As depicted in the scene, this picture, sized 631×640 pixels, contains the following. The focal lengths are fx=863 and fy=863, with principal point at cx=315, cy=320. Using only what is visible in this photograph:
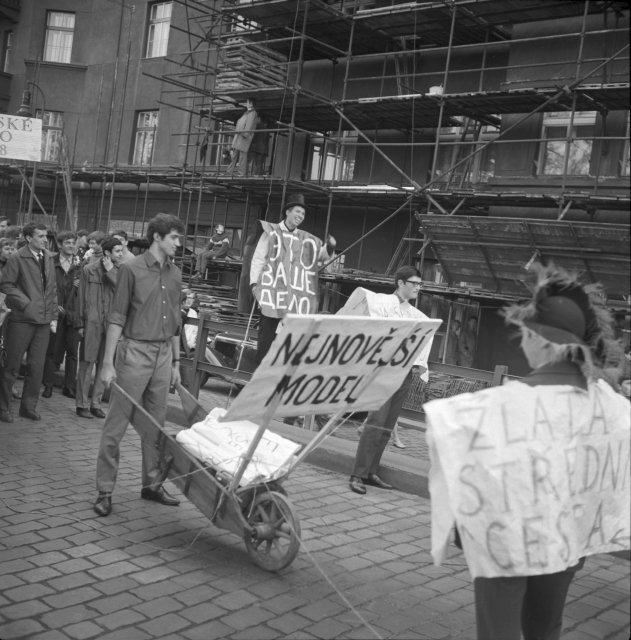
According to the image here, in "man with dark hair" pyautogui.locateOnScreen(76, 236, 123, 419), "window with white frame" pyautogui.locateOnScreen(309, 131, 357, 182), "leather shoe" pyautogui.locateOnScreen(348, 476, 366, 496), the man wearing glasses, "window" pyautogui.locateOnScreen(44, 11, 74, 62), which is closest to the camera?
"window" pyautogui.locateOnScreen(44, 11, 74, 62)

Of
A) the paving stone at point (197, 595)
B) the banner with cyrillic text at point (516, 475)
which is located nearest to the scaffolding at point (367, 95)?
the paving stone at point (197, 595)

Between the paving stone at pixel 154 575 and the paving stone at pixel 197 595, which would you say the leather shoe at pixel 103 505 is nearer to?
the paving stone at pixel 154 575

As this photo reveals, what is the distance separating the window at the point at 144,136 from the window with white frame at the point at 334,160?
484cm

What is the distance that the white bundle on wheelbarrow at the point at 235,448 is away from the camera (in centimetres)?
458

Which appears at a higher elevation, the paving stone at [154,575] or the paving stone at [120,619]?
the paving stone at [120,619]

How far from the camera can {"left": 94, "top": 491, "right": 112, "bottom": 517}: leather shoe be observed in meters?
5.26

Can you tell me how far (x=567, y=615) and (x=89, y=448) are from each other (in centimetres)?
444

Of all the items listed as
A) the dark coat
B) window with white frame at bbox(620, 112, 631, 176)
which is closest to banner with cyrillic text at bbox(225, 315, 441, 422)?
window with white frame at bbox(620, 112, 631, 176)

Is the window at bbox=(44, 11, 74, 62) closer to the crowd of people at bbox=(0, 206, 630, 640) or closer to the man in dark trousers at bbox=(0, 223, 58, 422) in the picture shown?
the crowd of people at bbox=(0, 206, 630, 640)

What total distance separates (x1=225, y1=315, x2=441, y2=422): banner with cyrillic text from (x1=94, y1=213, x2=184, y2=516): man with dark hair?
1672 mm

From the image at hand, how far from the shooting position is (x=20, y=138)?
35.5 feet

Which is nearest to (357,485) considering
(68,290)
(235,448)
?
(235,448)

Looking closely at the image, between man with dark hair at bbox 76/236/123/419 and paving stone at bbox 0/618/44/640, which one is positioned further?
man with dark hair at bbox 76/236/123/419

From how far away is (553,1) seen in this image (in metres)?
2.20
